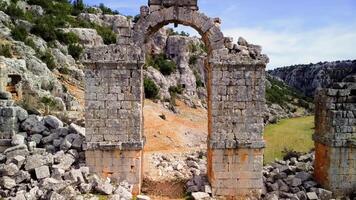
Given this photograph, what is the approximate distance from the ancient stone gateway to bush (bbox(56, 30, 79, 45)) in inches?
974

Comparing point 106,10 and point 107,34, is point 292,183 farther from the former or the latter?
point 106,10

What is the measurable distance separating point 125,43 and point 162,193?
446 cm

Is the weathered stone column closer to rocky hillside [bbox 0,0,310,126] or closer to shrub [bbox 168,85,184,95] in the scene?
rocky hillside [bbox 0,0,310,126]

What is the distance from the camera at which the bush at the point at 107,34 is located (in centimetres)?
3688

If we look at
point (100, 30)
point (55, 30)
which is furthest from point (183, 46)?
point (55, 30)

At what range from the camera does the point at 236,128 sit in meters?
10.9

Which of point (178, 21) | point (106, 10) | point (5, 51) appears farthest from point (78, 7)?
point (178, 21)

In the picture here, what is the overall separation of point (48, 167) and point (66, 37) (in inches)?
1010

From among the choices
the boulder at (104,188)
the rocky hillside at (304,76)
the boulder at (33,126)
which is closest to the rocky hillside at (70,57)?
the boulder at (33,126)

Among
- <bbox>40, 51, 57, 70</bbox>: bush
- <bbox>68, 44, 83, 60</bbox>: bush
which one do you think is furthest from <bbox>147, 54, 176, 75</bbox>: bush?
<bbox>40, 51, 57, 70</bbox>: bush

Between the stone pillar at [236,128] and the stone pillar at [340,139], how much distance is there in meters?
1.98

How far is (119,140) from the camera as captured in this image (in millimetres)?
10734

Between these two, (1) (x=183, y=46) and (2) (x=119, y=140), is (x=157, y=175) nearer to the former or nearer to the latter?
(2) (x=119, y=140)

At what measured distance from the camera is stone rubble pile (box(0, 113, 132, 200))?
376 inches
